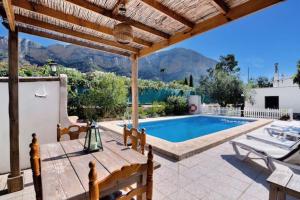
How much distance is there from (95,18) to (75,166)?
91.7 inches

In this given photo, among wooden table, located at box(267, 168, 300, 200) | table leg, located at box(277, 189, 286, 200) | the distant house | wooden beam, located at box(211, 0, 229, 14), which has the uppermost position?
wooden beam, located at box(211, 0, 229, 14)

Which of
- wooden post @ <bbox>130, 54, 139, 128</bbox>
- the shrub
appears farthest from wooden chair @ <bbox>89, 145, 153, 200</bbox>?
the shrub

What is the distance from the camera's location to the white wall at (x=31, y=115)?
3154 millimetres

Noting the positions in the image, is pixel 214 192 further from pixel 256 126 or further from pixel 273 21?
pixel 273 21

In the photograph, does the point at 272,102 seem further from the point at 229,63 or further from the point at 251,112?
the point at 229,63

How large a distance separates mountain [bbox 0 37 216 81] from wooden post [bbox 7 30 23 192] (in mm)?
22383

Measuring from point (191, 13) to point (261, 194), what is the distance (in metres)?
2.87

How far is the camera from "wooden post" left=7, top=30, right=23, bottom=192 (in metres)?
2.62

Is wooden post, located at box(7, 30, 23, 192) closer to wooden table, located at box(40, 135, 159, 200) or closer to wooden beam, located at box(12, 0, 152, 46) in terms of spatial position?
wooden beam, located at box(12, 0, 152, 46)

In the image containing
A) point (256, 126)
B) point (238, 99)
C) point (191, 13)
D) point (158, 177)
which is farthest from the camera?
point (238, 99)

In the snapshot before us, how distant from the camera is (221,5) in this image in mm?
2357

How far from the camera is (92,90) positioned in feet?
31.3

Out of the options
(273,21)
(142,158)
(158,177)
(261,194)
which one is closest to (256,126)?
(261,194)

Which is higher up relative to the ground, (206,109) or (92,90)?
(92,90)
